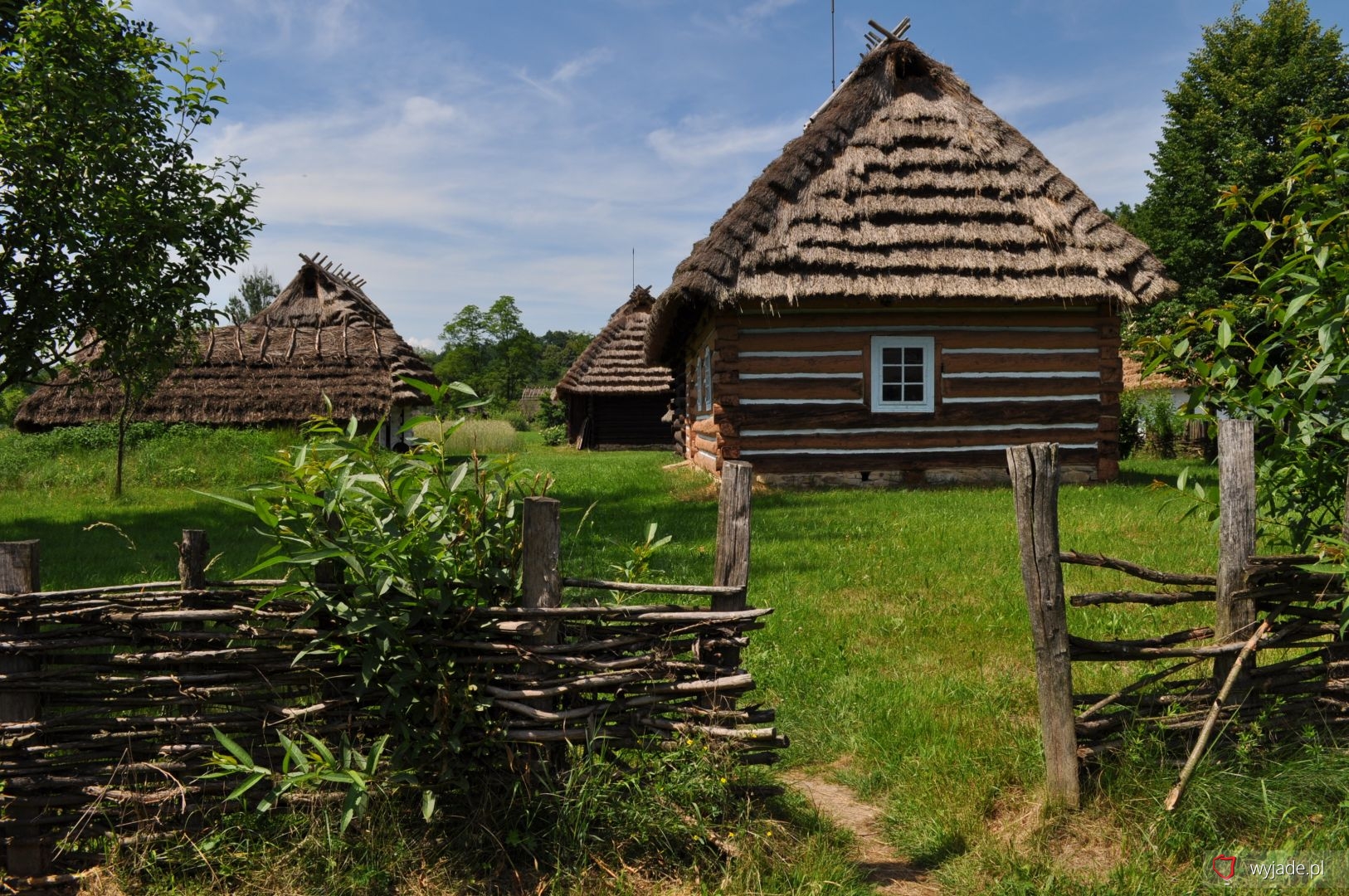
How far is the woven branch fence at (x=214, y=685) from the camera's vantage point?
8.84ft

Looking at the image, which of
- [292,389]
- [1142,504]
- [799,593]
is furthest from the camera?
[292,389]

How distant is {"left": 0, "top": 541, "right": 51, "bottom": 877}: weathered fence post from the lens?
2721mm

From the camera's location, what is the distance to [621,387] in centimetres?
2592

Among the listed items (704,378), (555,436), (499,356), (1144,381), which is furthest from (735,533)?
(499,356)

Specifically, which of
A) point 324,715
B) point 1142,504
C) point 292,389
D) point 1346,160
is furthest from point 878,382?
point 292,389

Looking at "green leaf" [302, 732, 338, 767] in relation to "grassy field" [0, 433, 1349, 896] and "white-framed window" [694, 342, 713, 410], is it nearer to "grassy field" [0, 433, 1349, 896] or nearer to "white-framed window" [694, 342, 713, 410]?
"grassy field" [0, 433, 1349, 896]

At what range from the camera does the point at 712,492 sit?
457 inches

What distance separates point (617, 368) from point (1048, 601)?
2393 centimetres

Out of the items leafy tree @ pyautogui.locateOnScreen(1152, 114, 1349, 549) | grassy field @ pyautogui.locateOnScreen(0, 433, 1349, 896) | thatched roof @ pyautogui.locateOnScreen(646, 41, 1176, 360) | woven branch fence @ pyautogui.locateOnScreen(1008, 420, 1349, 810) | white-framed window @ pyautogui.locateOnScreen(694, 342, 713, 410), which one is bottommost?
grassy field @ pyautogui.locateOnScreen(0, 433, 1349, 896)

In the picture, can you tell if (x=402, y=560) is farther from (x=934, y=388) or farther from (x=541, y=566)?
(x=934, y=388)

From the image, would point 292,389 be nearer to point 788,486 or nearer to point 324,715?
point 788,486

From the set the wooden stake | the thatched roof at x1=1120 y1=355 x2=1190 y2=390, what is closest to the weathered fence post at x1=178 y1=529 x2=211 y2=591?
the wooden stake

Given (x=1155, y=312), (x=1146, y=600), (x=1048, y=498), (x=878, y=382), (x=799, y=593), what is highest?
(x=1155, y=312)

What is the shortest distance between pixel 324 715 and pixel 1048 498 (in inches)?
94.6
